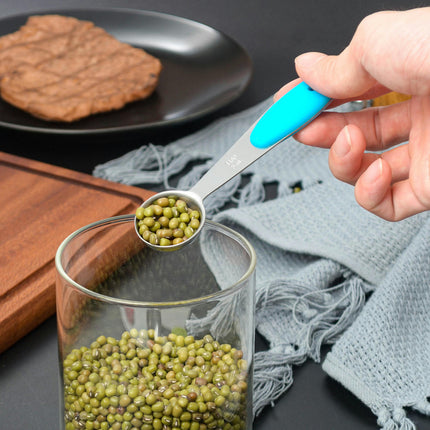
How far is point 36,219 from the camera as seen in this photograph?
1.12 m

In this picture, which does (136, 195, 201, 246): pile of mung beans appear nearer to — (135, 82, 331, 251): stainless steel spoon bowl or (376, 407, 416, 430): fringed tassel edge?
(135, 82, 331, 251): stainless steel spoon bowl

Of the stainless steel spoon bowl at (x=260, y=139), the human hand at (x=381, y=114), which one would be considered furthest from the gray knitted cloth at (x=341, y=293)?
the stainless steel spoon bowl at (x=260, y=139)

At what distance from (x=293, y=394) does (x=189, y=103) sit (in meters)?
0.88

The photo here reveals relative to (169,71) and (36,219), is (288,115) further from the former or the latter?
(169,71)

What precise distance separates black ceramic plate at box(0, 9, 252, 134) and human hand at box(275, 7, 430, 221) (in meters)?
0.50

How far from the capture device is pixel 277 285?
97 centimetres

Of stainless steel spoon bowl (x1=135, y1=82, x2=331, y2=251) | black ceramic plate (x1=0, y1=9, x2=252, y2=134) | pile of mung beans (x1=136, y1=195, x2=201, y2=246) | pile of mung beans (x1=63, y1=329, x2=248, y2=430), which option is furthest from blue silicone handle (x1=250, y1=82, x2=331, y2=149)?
black ceramic plate (x1=0, y1=9, x2=252, y2=134)

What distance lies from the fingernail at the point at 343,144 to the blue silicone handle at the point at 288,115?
4cm

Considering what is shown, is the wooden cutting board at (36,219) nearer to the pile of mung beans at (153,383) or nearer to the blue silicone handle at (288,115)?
the pile of mung beans at (153,383)

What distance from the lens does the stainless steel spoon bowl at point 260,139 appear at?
78 centimetres

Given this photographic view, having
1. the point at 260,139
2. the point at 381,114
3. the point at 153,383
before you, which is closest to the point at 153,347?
the point at 153,383

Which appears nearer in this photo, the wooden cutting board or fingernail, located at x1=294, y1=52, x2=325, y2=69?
fingernail, located at x1=294, y1=52, x2=325, y2=69

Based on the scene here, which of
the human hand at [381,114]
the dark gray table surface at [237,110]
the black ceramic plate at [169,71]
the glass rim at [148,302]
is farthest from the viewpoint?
the black ceramic plate at [169,71]

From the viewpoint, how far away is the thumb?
2.56 ft
